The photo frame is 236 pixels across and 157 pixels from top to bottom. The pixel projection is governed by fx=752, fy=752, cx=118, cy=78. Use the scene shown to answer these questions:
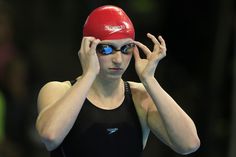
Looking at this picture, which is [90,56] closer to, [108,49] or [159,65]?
[108,49]

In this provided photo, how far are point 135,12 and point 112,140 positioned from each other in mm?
3792

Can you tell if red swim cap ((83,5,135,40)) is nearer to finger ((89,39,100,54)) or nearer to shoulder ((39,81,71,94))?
finger ((89,39,100,54))

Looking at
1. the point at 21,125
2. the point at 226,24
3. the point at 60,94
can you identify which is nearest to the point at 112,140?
the point at 60,94

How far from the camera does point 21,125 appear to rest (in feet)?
21.8

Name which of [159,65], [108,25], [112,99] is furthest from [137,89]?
[159,65]

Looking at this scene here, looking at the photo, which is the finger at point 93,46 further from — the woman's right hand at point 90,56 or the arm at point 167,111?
the arm at point 167,111

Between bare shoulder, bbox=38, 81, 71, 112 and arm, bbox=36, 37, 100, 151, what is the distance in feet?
0.06

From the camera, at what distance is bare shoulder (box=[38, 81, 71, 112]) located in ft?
11.6

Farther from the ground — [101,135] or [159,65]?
[101,135]

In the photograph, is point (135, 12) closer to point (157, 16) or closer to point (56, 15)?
point (157, 16)

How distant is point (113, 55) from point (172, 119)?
404mm

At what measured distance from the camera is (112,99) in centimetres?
368

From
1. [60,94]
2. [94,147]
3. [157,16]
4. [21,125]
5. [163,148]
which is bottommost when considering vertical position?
[163,148]

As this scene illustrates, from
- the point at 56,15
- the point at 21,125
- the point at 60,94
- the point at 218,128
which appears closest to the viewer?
the point at 60,94
